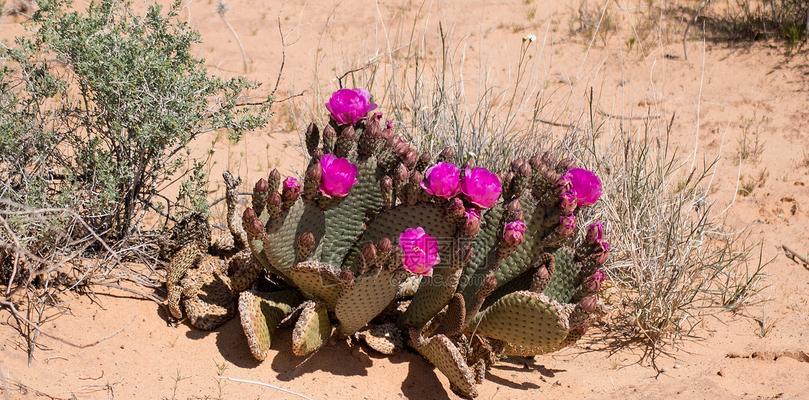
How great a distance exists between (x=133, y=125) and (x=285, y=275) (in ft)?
2.87

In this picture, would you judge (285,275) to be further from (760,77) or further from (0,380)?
(760,77)

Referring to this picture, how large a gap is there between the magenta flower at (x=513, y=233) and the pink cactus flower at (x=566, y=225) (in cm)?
21

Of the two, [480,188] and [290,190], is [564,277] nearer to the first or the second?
[480,188]

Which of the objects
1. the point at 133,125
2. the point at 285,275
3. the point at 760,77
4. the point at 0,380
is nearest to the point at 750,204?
the point at 760,77

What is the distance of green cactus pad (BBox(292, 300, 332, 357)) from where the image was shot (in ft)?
10.6

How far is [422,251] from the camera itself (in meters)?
3.05

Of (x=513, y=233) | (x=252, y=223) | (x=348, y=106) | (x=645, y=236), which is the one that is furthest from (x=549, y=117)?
(x=252, y=223)

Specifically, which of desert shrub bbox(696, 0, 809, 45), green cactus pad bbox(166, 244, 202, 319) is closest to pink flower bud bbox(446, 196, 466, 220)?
green cactus pad bbox(166, 244, 202, 319)

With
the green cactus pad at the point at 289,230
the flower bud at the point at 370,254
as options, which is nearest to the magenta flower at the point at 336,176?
the green cactus pad at the point at 289,230

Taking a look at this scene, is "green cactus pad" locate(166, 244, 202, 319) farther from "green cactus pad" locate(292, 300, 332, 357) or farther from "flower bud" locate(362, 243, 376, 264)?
"flower bud" locate(362, 243, 376, 264)

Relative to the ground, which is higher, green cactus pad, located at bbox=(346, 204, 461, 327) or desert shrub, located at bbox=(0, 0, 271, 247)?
desert shrub, located at bbox=(0, 0, 271, 247)

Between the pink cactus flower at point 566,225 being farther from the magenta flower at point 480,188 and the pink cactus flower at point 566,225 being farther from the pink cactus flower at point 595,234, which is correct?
the magenta flower at point 480,188

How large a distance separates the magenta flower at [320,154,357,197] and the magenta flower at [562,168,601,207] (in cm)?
83

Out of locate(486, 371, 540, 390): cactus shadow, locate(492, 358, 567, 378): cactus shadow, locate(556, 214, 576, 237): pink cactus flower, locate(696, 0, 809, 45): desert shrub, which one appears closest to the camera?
locate(556, 214, 576, 237): pink cactus flower
